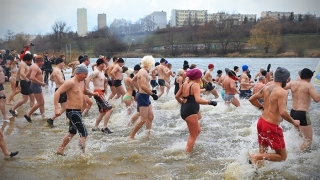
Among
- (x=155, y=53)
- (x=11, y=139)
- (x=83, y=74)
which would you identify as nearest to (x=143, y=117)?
(x=83, y=74)

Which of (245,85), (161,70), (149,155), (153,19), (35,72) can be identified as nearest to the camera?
(149,155)

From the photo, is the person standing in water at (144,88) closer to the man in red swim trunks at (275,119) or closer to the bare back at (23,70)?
the man in red swim trunks at (275,119)

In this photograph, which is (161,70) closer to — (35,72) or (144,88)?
(35,72)

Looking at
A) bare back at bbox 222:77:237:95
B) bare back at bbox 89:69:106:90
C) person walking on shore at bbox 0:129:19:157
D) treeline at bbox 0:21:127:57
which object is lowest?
person walking on shore at bbox 0:129:19:157

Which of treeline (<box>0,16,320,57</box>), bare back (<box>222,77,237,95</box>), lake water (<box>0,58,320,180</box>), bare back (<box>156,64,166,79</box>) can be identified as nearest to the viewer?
lake water (<box>0,58,320,180</box>)

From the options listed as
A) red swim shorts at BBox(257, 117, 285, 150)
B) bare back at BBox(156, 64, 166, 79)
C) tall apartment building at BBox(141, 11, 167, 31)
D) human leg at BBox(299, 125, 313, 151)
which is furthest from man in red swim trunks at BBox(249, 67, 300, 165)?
tall apartment building at BBox(141, 11, 167, 31)

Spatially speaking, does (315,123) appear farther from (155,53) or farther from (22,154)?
(155,53)

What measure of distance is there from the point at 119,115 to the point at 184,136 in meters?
2.62

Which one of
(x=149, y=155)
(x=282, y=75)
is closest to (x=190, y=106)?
(x=149, y=155)

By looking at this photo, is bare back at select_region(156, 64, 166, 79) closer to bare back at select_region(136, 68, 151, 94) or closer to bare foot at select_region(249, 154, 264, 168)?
bare back at select_region(136, 68, 151, 94)

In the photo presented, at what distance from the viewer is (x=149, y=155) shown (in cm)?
572

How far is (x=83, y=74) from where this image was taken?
16.8 ft

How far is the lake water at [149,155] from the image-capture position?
4.77 m

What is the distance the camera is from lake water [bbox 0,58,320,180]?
15.6ft
